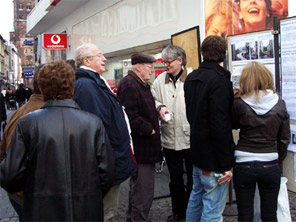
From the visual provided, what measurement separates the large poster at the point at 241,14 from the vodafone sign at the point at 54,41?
29.9 ft

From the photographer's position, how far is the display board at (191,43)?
4.64 meters

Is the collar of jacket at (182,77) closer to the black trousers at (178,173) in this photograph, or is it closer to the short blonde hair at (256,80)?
the black trousers at (178,173)

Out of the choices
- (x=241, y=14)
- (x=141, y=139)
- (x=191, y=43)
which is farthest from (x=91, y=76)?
(x=241, y=14)

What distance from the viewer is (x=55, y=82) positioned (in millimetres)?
2242

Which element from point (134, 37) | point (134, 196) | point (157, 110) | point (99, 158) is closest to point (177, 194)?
point (134, 196)

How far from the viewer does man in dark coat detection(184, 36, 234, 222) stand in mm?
2707

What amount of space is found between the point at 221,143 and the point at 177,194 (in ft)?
4.77

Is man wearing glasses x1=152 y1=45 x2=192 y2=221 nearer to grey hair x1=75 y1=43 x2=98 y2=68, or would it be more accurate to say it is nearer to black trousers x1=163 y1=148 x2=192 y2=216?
black trousers x1=163 y1=148 x2=192 y2=216

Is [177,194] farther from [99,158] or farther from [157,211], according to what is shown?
[99,158]

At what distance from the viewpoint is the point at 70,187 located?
211 cm

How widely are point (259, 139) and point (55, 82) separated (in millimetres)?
1563

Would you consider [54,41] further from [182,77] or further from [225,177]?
[225,177]

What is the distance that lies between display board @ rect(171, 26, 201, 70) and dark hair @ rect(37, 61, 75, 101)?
268cm

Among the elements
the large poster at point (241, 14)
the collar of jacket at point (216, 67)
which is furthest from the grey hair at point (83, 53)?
the large poster at point (241, 14)
